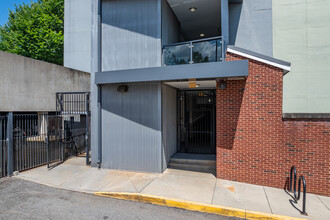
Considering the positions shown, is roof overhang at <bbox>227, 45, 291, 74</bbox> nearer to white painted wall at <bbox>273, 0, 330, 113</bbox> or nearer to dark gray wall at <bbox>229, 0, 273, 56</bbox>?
dark gray wall at <bbox>229, 0, 273, 56</bbox>

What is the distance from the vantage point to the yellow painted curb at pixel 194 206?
4436 millimetres

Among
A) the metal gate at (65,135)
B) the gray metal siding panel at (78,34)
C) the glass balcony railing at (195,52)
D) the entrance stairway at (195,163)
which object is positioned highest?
the gray metal siding panel at (78,34)

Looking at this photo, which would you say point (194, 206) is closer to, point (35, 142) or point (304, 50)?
point (35, 142)

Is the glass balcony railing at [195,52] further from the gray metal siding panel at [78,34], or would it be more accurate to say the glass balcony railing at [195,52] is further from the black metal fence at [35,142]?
the gray metal siding panel at [78,34]

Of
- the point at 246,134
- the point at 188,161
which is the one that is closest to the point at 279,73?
the point at 246,134

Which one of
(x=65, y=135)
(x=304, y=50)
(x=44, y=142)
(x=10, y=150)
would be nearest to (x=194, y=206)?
(x=10, y=150)

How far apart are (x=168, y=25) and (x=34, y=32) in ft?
73.6

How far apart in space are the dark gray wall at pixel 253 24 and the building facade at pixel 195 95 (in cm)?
4

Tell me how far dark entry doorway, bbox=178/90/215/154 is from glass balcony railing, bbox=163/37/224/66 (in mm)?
2450

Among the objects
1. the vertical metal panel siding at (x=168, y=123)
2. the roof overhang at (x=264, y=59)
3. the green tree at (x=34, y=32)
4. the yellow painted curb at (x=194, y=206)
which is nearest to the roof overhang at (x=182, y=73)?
the roof overhang at (x=264, y=59)

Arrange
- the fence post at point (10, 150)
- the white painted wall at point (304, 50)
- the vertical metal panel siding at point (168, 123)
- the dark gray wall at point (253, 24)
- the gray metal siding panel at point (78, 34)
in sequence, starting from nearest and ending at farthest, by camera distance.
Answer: the fence post at point (10, 150), the vertical metal panel siding at point (168, 123), the white painted wall at point (304, 50), the dark gray wall at point (253, 24), the gray metal siding panel at point (78, 34)

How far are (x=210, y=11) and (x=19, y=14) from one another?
85.9 feet

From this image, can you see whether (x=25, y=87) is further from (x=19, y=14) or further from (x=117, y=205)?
(x=19, y=14)

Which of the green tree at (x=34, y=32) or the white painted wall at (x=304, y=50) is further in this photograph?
the green tree at (x=34, y=32)
